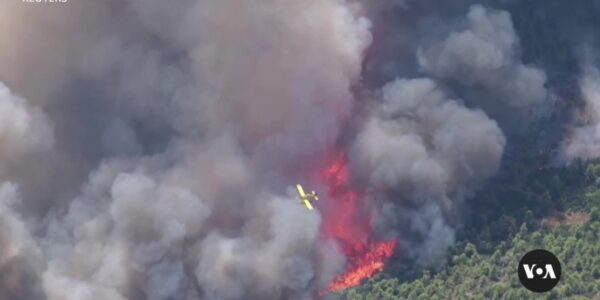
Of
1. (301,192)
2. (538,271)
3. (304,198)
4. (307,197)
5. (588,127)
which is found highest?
(588,127)

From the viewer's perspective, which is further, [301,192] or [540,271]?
[301,192]

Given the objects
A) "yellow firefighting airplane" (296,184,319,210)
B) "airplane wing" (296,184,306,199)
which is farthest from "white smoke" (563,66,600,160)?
"airplane wing" (296,184,306,199)

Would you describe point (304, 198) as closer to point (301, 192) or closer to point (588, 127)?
point (301, 192)

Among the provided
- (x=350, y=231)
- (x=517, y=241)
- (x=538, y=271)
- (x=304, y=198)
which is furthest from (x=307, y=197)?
(x=538, y=271)

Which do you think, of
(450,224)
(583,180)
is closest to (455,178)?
(450,224)

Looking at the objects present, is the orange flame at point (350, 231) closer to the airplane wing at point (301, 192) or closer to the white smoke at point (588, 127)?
the airplane wing at point (301, 192)

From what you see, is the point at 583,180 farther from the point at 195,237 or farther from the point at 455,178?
the point at 195,237

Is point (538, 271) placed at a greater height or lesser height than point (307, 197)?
lesser
